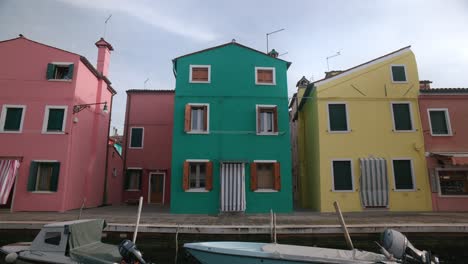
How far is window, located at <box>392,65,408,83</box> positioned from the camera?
1603cm

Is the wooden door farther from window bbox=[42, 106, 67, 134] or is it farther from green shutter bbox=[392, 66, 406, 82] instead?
green shutter bbox=[392, 66, 406, 82]

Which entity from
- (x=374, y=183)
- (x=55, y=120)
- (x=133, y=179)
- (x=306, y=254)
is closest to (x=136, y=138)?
(x=133, y=179)

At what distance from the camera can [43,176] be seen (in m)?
14.8

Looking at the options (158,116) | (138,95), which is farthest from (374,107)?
(138,95)

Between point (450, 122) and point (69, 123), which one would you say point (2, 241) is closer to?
point (69, 123)

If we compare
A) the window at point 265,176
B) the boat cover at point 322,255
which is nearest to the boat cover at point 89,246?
the boat cover at point 322,255

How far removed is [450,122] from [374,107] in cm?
371

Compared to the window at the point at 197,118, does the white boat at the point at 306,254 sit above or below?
below

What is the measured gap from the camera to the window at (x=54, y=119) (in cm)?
1512

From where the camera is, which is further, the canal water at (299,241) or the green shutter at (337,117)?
the green shutter at (337,117)

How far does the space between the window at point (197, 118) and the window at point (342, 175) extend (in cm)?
653

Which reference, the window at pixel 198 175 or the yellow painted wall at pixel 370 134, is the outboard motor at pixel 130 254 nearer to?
the window at pixel 198 175

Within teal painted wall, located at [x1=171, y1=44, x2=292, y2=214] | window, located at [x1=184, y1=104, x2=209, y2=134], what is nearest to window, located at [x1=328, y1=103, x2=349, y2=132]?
teal painted wall, located at [x1=171, y1=44, x2=292, y2=214]

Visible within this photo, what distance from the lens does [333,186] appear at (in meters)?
14.9
